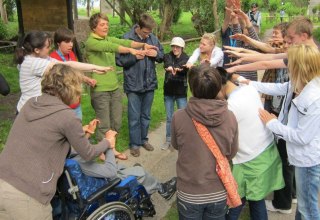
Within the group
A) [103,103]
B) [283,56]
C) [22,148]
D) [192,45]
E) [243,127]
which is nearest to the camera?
[22,148]

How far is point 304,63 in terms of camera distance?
2754 mm

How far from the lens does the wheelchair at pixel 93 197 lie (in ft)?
9.36

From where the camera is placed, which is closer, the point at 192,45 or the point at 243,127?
the point at 243,127

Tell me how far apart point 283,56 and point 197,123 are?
1701mm

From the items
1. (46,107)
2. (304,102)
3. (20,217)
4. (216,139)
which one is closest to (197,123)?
(216,139)

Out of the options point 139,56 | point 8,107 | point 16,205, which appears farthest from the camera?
point 8,107

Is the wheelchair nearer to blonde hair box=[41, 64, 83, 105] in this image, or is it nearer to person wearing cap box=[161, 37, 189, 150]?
blonde hair box=[41, 64, 83, 105]

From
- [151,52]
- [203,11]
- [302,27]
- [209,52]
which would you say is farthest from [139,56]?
[203,11]

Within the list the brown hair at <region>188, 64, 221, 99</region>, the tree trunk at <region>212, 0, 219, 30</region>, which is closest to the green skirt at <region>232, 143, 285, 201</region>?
the brown hair at <region>188, 64, 221, 99</region>

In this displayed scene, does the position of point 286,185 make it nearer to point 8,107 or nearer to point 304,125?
point 304,125

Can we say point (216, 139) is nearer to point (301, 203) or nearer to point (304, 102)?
point (304, 102)

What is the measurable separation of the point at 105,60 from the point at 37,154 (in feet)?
7.99

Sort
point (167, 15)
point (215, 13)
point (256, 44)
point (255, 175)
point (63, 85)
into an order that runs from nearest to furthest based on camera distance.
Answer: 1. point (63, 85)
2. point (255, 175)
3. point (256, 44)
4. point (215, 13)
5. point (167, 15)

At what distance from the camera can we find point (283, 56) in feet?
12.4
